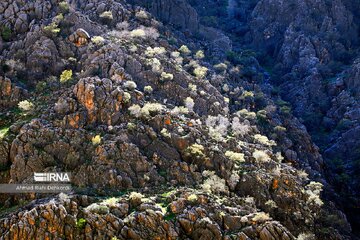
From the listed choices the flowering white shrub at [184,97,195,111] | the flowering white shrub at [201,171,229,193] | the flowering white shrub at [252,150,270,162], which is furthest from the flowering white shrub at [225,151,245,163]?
the flowering white shrub at [184,97,195,111]

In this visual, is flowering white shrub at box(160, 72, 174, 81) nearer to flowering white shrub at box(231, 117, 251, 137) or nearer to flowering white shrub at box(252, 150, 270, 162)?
flowering white shrub at box(231, 117, 251, 137)

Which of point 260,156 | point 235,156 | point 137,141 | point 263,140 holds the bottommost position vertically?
point 263,140

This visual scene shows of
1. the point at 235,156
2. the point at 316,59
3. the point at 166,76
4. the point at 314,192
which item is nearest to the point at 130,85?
the point at 166,76

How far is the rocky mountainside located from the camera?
185 feet

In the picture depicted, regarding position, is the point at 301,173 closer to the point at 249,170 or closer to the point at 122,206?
the point at 249,170

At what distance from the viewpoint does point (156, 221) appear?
5541 cm

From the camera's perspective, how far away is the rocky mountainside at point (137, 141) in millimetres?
56250

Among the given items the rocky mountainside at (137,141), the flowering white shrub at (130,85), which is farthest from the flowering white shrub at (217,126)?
the flowering white shrub at (130,85)

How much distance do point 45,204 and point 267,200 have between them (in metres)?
29.8

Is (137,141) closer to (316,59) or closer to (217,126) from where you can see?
(217,126)

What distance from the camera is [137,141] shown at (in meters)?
67.5

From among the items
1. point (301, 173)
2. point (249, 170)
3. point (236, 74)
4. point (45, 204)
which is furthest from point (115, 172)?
point (236, 74)

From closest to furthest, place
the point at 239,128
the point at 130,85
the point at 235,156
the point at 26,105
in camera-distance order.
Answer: the point at 26,105
the point at 235,156
the point at 130,85
the point at 239,128

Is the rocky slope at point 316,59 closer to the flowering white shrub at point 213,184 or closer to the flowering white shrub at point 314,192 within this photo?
the flowering white shrub at point 314,192
